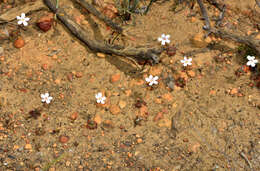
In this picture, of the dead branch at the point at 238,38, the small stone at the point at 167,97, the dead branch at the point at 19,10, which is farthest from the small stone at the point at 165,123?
the dead branch at the point at 19,10

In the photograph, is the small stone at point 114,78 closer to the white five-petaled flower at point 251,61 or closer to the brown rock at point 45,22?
the brown rock at point 45,22

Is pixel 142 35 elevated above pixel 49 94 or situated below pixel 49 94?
above

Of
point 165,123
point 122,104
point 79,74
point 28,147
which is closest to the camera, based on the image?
point 28,147

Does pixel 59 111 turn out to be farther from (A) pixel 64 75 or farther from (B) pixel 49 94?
(A) pixel 64 75

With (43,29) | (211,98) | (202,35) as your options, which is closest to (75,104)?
(43,29)

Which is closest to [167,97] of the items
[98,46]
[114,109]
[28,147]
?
[114,109]

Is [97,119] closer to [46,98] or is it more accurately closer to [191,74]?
[46,98]
